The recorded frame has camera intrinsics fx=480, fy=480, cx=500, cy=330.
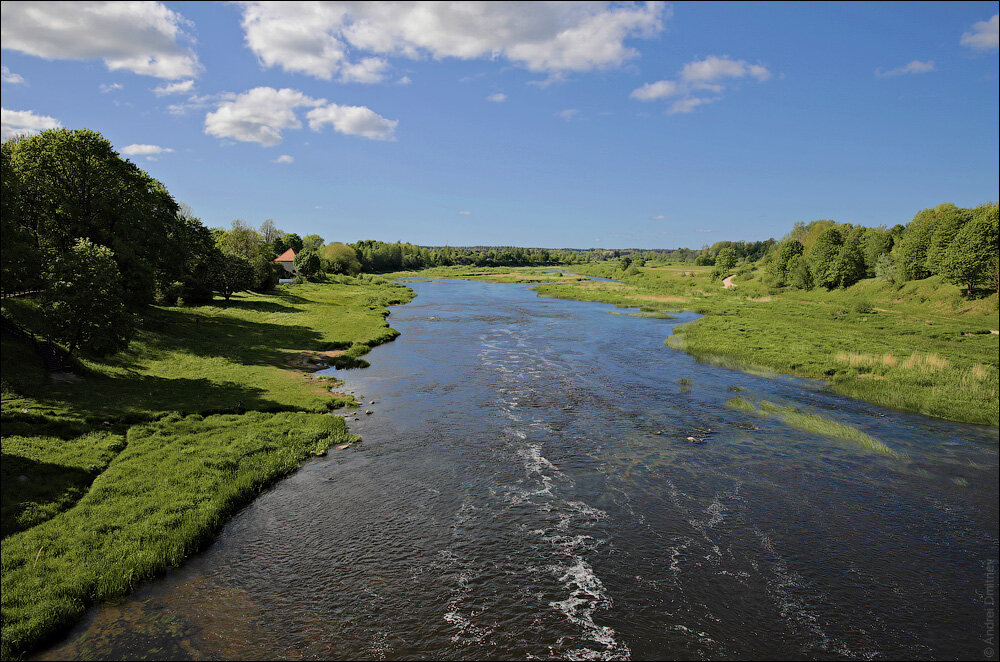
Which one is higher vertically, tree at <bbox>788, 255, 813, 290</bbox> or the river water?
tree at <bbox>788, 255, 813, 290</bbox>

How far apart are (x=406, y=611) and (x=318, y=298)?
78058 millimetres

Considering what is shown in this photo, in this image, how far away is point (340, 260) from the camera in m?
144

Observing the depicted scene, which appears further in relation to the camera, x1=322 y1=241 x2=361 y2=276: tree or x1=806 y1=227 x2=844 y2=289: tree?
x1=322 y1=241 x2=361 y2=276: tree

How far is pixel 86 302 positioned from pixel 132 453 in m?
10.3

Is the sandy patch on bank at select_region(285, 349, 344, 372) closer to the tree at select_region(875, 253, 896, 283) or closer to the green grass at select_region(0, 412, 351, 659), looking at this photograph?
the green grass at select_region(0, 412, 351, 659)

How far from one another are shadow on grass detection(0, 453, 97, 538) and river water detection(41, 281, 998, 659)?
4699 millimetres

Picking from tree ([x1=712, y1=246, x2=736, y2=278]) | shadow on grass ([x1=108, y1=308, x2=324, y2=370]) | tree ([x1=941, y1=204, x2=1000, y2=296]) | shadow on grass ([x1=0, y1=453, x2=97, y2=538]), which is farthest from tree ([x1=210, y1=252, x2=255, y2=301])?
tree ([x1=712, y1=246, x2=736, y2=278])

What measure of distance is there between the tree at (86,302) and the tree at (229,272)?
3789 cm

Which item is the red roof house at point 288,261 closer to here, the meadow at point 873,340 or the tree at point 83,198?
Result: the meadow at point 873,340

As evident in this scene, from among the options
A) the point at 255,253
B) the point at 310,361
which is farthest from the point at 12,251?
the point at 255,253

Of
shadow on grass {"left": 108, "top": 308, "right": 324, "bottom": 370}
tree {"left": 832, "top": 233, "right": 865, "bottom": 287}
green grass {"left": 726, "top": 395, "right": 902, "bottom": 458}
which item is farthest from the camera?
tree {"left": 832, "top": 233, "right": 865, "bottom": 287}

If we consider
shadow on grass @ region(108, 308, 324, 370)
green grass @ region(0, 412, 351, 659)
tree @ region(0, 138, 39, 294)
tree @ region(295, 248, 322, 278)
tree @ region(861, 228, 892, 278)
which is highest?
tree @ region(861, 228, 892, 278)

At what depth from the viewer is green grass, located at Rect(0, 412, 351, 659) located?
38.5ft

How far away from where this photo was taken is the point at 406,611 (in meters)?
12.9
